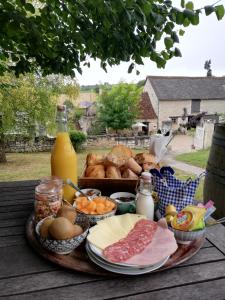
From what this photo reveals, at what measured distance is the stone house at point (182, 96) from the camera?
688 inches

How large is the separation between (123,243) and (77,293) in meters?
0.20

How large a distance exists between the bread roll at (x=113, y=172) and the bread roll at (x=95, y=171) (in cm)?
3

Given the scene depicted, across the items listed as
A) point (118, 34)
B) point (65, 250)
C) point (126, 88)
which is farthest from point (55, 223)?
point (126, 88)

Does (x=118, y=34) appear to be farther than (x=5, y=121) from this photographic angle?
No

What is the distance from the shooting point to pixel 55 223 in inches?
28.7

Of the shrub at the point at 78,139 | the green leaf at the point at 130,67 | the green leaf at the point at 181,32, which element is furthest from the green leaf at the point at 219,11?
the shrub at the point at 78,139

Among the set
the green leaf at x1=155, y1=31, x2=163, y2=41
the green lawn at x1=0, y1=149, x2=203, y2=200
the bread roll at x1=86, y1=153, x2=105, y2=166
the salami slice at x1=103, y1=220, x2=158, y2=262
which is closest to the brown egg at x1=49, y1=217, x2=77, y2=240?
the salami slice at x1=103, y1=220, x2=158, y2=262

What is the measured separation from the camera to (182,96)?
18.0 m

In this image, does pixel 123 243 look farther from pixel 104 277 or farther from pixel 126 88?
pixel 126 88

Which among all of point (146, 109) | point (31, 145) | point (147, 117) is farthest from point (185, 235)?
point (146, 109)

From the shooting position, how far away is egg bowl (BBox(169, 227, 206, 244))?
2.61 ft

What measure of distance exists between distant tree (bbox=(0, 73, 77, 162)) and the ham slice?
24.8ft

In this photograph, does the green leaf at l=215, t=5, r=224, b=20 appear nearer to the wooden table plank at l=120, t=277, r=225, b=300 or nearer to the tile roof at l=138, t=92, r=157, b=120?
the wooden table plank at l=120, t=277, r=225, b=300

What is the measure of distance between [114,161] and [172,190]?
0.38m
